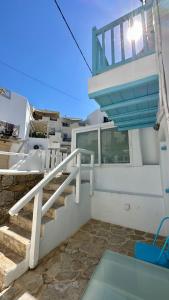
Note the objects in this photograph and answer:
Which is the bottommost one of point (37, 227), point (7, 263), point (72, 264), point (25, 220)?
point (72, 264)

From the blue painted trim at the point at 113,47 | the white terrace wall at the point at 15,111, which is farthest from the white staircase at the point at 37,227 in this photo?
the white terrace wall at the point at 15,111

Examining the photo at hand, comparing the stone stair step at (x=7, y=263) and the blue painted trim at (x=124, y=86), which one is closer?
the stone stair step at (x=7, y=263)

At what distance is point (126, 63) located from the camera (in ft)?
8.43

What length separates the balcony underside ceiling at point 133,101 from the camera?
2.55 m

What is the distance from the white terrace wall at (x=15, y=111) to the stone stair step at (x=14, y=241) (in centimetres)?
1205

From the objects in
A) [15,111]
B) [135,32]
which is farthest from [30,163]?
[15,111]

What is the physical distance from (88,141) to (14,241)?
3803 millimetres

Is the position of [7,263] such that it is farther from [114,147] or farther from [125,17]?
[125,17]

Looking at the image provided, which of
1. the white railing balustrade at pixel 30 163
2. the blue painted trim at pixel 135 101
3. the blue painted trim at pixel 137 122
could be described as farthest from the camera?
the white railing balustrade at pixel 30 163

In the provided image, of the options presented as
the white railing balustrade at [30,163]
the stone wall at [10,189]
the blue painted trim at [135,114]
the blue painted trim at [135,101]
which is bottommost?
the stone wall at [10,189]

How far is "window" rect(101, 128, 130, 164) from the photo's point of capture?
15.2ft

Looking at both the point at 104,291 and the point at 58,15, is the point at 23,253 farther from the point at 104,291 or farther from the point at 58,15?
the point at 58,15

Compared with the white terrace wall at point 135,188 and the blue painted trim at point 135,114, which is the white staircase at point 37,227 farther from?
the blue painted trim at point 135,114

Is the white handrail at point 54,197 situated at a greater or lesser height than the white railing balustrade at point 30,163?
lesser
